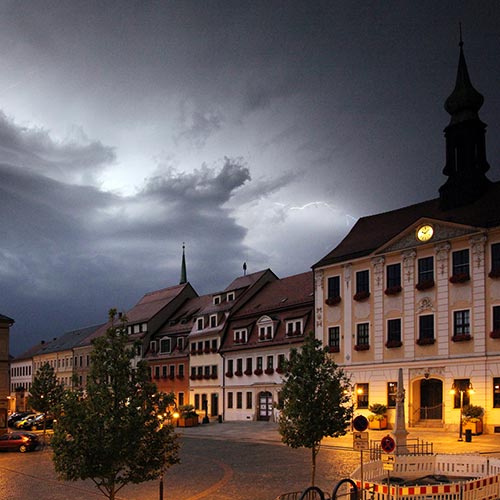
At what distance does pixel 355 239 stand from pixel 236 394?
1957 centimetres

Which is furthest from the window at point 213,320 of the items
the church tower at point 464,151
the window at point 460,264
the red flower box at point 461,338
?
the window at point 460,264

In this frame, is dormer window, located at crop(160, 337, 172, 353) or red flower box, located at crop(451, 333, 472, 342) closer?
red flower box, located at crop(451, 333, 472, 342)

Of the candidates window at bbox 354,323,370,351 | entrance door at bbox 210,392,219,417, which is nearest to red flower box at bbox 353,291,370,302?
window at bbox 354,323,370,351

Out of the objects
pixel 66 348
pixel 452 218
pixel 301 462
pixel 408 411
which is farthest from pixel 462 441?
pixel 66 348

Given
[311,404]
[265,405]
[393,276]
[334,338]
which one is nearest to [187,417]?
[265,405]

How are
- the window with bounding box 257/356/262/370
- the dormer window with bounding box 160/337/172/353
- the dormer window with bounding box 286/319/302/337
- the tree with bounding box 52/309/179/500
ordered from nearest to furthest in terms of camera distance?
the tree with bounding box 52/309/179/500, the dormer window with bounding box 286/319/302/337, the window with bounding box 257/356/262/370, the dormer window with bounding box 160/337/172/353

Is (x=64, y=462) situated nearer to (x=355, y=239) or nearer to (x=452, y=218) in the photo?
(x=452, y=218)

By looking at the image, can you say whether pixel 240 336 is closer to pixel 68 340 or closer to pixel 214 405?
pixel 214 405

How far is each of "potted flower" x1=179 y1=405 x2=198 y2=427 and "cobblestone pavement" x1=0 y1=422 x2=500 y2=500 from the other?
543 inches

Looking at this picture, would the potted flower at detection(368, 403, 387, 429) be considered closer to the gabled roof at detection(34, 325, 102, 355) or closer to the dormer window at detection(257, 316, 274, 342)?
the dormer window at detection(257, 316, 274, 342)

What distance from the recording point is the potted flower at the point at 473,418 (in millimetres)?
42469

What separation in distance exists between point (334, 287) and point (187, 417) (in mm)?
18293

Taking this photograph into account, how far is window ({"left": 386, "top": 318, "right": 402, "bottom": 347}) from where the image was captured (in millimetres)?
50312

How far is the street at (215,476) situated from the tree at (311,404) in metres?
1.90
